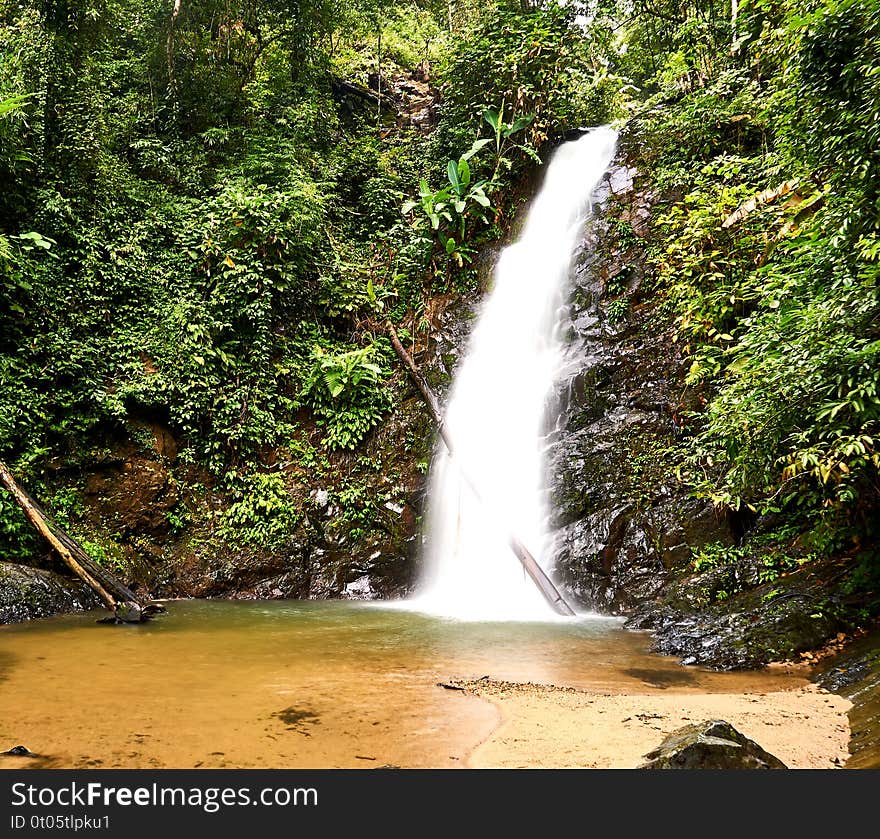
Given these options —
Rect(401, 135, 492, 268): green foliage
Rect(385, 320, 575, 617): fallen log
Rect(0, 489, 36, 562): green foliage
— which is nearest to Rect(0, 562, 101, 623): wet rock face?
Rect(0, 489, 36, 562): green foliage

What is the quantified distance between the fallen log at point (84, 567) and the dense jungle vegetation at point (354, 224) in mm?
488

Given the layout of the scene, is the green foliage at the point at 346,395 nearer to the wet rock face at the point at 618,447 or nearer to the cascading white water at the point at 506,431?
the cascading white water at the point at 506,431

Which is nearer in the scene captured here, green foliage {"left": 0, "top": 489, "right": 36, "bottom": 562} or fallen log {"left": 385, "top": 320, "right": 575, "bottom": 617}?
fallen log {"left": 385, "top": 320, "right": 575, "bottom": 617}

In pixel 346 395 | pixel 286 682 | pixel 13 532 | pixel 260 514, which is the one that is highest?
pixel 346 395

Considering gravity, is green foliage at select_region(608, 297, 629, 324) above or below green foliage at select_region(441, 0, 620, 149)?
below

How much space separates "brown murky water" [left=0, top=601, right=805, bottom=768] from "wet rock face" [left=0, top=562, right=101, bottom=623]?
16.0 inches

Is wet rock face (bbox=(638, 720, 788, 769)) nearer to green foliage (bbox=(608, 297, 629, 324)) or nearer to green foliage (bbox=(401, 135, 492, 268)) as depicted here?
green foliage (bbox=(608, 297, 629, 324))

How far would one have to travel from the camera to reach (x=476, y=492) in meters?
10.1

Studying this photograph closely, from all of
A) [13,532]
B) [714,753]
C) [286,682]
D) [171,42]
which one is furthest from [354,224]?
[714,753]

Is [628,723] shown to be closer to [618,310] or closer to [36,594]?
[36,594]

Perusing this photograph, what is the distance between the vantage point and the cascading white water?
378 inches

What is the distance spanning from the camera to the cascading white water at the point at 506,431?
960cm

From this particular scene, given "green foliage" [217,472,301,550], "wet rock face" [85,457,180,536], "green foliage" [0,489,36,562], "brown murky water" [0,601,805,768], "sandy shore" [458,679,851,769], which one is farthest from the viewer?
"green foliage" [217,472,301,550]

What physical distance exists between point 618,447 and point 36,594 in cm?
777
